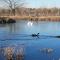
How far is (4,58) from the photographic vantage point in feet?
30.8

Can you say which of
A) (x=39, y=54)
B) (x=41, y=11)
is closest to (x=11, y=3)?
(x=41, y=11)

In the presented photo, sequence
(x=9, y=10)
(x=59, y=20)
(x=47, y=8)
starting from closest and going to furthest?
(x=59, y=20) → (x=47, y=8) → (x=9, y=10)

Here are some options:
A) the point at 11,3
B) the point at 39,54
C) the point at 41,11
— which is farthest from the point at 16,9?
the point at 39,54

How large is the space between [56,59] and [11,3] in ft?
149

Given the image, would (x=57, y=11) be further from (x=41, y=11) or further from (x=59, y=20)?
(x=59, y=20)

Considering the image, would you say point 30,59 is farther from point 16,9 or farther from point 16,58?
point 16,9

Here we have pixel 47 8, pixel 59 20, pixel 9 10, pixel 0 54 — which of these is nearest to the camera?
pixel 0 54

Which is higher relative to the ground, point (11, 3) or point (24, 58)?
point (11, 3)

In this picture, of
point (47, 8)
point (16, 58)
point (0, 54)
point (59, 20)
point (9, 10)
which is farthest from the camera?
point (9, 10)

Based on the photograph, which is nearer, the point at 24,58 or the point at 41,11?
the point at 24,58

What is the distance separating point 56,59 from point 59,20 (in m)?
24.5

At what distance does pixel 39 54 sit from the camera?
423 inches

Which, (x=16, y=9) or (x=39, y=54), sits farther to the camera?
(x=16, y=9)

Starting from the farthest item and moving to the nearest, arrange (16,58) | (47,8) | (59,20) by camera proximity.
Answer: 1. (47,8)
2. (59,20)
3. (16,58)
